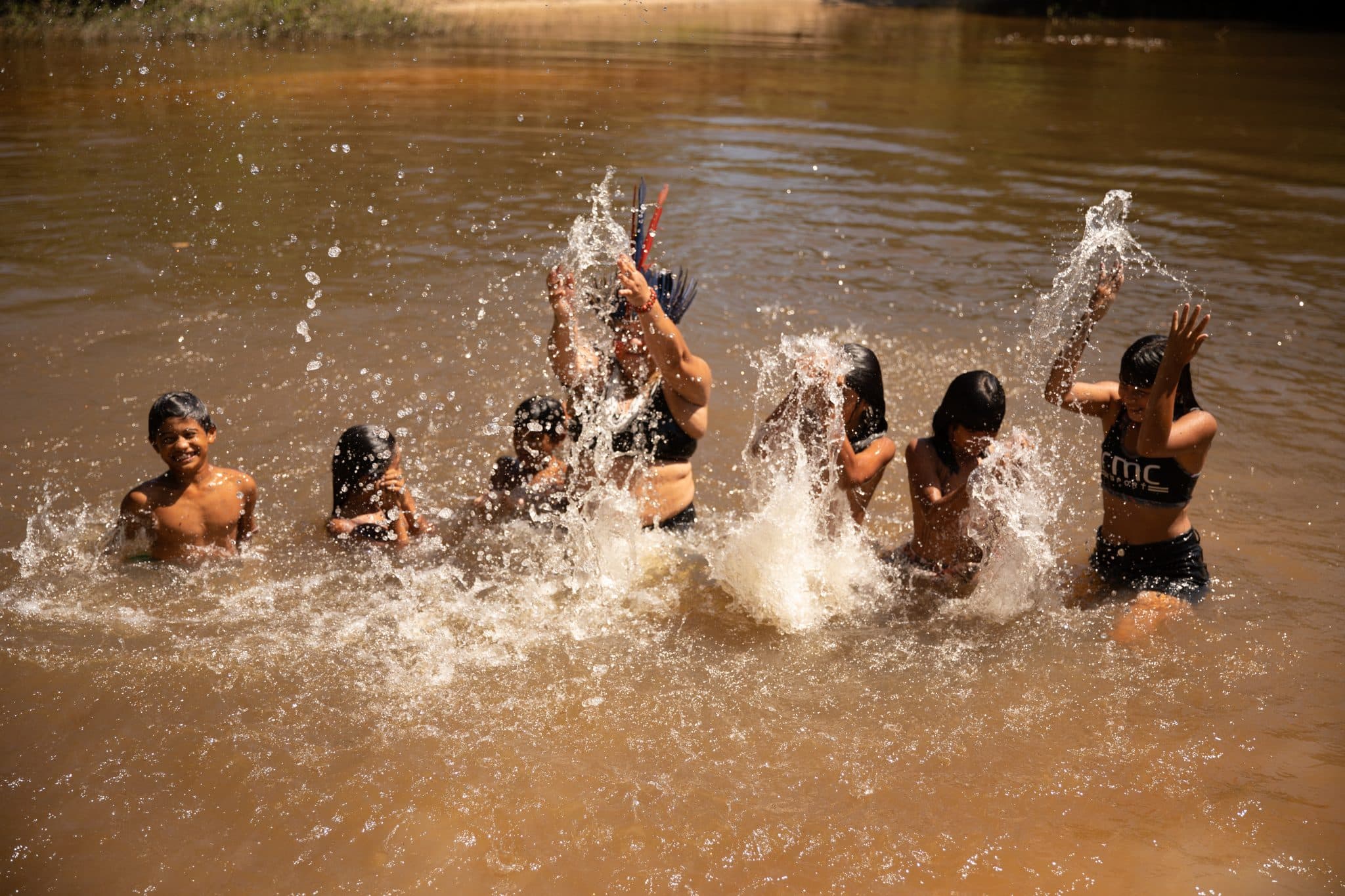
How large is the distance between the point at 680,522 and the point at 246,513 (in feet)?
6.22

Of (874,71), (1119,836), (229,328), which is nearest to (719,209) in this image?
(229,328)

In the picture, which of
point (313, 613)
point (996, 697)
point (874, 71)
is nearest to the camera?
point (996, 697)

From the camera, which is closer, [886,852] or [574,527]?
[886,852]

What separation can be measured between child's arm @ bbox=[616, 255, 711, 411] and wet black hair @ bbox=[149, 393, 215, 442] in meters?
1.83

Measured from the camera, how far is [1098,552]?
190 inches

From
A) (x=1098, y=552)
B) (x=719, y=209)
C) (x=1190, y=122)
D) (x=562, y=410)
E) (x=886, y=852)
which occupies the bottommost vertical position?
(x=886, y=852)

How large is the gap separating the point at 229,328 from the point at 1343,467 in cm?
670

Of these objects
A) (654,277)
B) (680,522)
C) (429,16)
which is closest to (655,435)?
(680,522)

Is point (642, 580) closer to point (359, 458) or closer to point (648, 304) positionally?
point (648, 304)

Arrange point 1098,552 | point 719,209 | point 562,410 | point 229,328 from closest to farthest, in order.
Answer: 1. point 1098,552
2. point 562,410
3. point 229,328
4. point 719,209

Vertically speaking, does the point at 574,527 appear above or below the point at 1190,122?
below

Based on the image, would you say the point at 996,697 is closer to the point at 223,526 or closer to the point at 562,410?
the point at 562,410

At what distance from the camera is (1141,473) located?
4.53m

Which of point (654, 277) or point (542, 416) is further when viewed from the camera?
point (542, 416)
